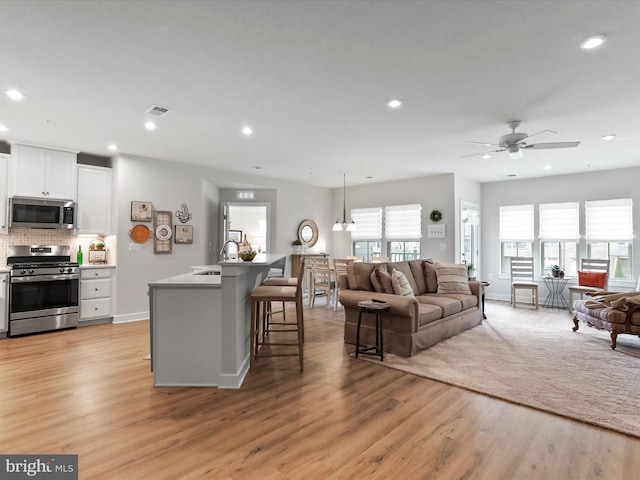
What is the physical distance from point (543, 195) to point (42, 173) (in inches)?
356

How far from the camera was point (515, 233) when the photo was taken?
7953 mm

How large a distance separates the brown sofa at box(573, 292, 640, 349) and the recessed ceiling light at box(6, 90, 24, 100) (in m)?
6.81

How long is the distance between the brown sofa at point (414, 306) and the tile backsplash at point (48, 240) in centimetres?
389

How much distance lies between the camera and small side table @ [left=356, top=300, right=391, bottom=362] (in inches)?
152

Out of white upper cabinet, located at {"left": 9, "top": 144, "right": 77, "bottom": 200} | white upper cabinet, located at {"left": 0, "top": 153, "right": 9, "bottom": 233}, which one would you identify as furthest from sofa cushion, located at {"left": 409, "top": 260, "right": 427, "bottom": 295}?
white upper cabinet, located at {"left": 0, "top": 153, "right": 9, "bottom": 233}

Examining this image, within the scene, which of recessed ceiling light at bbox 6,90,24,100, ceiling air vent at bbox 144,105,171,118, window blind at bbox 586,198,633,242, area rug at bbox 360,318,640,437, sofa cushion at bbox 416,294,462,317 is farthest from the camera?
window blind at bbox 586,198,633,242

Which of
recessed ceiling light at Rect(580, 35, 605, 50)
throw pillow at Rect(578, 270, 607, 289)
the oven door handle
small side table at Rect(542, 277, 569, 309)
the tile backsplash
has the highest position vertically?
recessed ceiling light at Rect(580, 35, 605, 50)

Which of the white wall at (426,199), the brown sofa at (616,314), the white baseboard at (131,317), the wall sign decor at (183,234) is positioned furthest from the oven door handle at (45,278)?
the brown sofa at (616,314)

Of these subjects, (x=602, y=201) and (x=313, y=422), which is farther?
(x=602, y=201)

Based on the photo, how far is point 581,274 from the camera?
22.2ft

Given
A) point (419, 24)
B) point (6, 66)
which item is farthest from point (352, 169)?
point (6, 66)

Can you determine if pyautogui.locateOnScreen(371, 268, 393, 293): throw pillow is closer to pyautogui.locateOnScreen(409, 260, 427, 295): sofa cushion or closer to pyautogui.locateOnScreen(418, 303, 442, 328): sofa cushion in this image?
pyautogui.locateOnScreen(418, 303, 442, 328): sofa cushion

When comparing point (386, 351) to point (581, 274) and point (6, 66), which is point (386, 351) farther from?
point (581, 274)

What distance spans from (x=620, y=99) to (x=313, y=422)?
13.6 ft
